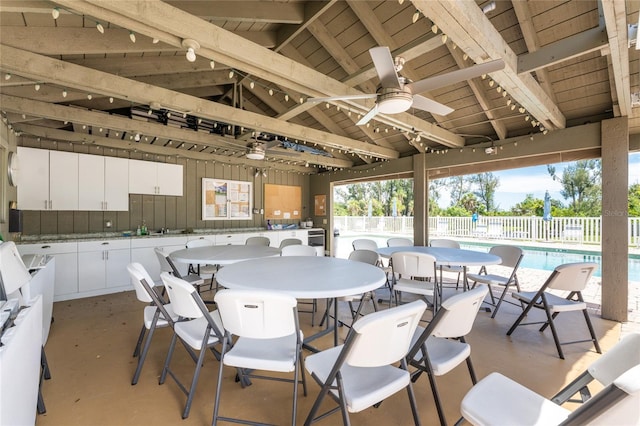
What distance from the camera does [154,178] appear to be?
5.46 metres

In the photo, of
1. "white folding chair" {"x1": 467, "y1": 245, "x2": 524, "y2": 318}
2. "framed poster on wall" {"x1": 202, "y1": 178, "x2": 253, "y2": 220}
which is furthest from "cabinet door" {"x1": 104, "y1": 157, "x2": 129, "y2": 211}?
"white folding chair" {"x1": 467, "y1": 245, "x2": 524, "y2": 318}

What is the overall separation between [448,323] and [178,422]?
1.81 meters

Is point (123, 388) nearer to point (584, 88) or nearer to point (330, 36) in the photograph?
point (330, 36)

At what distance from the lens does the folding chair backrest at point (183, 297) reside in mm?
1752

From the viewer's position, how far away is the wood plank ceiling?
6.79 ft

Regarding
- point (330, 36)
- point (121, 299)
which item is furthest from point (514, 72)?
point (121, 299)

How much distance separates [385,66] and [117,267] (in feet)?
16.5

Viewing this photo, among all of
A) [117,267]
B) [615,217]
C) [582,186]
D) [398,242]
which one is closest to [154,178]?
[117,267]

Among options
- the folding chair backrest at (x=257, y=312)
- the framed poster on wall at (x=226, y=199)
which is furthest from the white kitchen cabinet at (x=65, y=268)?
the folding chair backrest at (x=257, y=312)

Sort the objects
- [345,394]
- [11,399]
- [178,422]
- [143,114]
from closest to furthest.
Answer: [11,399]
[345,394]
[178,422]
[143,114]

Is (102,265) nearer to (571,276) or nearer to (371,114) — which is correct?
(371,114)

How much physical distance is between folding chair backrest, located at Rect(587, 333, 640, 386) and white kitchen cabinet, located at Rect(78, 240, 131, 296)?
568 cm

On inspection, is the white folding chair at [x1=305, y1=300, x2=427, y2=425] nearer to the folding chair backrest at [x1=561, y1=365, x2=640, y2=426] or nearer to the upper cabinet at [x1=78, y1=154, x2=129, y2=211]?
the folding chair backrest at [x1=561, y1=365, x2=640, y2=426]

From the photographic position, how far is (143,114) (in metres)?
4.06
